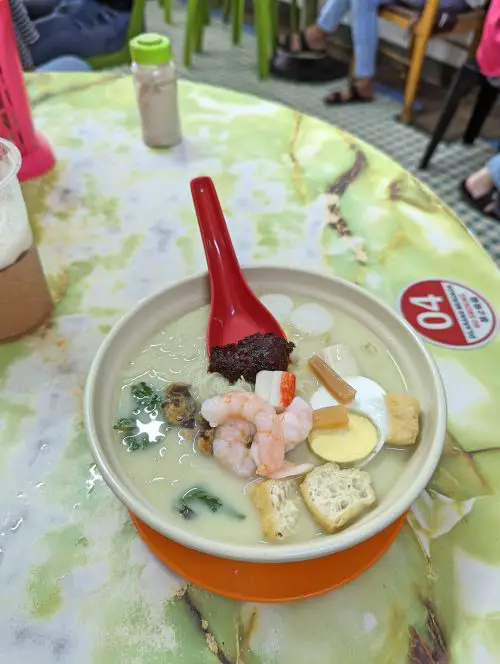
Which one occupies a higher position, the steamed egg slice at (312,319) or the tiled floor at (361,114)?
the steamed egg slice at (312,319)

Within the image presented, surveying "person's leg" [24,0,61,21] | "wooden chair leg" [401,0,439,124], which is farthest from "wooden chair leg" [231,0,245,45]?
"wooden chair leg" [401,0,439,124]

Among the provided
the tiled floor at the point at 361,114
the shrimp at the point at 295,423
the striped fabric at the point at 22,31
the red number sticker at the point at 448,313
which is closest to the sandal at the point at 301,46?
the tiled floor at the point at 361,114

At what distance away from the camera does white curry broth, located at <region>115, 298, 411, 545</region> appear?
1.91 feet

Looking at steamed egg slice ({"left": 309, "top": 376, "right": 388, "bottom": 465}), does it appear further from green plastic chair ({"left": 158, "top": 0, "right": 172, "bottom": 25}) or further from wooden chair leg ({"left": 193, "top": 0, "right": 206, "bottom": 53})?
green plastic chair ({"left": 158, "top": 0, "right": 172, "bottom": 25})

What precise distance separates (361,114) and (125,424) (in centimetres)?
282

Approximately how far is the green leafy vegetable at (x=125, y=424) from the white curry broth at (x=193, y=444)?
0.03 ft

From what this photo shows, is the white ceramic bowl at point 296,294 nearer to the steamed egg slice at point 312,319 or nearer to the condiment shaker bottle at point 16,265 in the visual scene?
the steamed egg slice at point 312,319

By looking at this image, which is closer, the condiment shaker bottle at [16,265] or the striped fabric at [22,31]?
the condiment shaker bottle at [16,265]

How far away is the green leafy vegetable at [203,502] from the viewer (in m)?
0.59

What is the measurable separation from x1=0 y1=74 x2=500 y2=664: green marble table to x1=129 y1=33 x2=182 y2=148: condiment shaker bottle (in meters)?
0.04

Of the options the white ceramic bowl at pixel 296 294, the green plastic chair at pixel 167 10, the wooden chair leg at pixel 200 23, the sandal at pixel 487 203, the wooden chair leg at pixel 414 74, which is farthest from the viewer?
the green plastic chair at pixel 167 10

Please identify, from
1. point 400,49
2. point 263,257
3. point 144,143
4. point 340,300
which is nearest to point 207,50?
point 400,49

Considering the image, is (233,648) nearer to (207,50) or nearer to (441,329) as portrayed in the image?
(441,329)

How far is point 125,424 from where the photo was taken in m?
0.65
